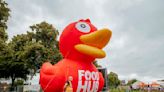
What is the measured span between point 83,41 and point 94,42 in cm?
35

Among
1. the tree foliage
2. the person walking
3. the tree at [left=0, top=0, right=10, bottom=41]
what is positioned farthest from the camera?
the tree foliage

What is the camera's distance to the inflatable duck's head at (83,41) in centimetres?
791

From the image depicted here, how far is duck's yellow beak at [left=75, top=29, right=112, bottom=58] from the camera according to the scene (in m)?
7.86

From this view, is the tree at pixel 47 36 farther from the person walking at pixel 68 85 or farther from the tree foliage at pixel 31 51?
the person walking at pixel 68 85

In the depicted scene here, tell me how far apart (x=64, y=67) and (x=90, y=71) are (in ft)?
2.93

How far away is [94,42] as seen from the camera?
8.02m

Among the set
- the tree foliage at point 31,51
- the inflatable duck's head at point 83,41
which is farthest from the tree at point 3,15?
the inflatable duck's head at point 83,41

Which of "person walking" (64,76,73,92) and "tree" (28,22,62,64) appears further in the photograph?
"tree" (28,22,62,64)

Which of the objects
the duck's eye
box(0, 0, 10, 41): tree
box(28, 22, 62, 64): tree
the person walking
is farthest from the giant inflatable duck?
box(28, 22, 62, 64): tree

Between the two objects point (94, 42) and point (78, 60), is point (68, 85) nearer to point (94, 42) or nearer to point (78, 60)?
point (78, 60)

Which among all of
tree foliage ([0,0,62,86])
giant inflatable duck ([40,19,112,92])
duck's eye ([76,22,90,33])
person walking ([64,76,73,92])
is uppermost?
tree foliage ([0,0,62,86])

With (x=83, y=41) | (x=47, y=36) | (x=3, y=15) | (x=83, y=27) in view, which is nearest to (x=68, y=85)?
(x=83, y=41)

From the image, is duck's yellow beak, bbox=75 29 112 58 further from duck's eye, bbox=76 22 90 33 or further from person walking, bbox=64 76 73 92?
person walking, bbox=64 76 73 92

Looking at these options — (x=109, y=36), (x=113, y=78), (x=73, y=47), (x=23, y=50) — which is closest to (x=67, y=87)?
(x=73, y=47)
